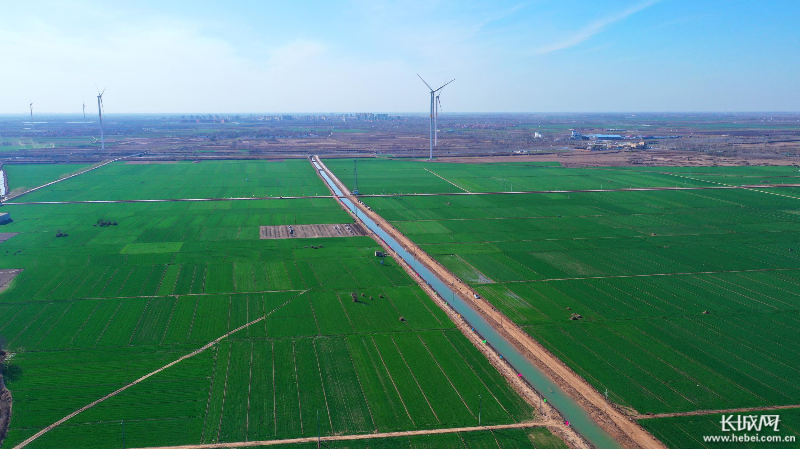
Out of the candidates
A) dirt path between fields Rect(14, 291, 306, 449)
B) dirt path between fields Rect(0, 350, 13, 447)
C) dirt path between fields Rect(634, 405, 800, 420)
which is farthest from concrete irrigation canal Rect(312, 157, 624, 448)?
dirt path between fields Rect(0, 350, 13, 447)

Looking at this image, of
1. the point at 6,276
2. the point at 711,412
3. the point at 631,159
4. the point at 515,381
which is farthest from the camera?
the point at 631,159

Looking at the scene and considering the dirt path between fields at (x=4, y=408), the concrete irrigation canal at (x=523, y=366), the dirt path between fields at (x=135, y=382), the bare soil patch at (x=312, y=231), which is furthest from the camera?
the bare soil patch at (x=312, y=231)

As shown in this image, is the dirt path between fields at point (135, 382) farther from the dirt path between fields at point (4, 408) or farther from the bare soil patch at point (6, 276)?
the bare soil patch at point (6, 276)

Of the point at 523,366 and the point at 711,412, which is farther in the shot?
the point at 523,366

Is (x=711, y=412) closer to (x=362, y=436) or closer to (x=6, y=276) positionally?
(x=362, y=436)

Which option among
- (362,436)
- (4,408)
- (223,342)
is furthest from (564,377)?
(4,408)

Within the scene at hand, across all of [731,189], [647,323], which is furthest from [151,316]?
[731,189]

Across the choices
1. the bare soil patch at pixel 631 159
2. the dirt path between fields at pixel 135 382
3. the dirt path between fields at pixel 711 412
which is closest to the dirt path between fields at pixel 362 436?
the dirt path between fields at pixel 711 412
